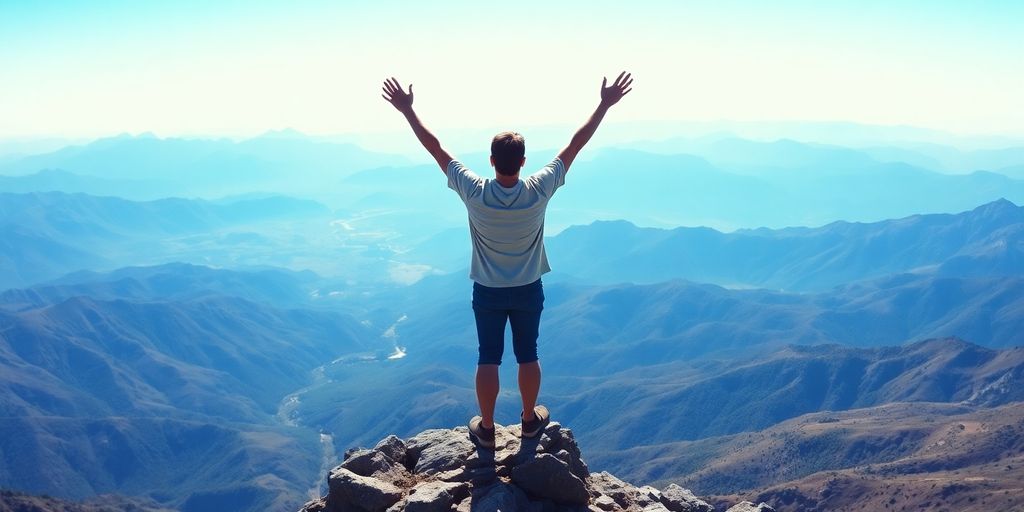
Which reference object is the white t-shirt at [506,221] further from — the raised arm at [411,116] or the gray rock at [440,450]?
the gray rock at [440,450]

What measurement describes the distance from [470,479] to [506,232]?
3.92 m

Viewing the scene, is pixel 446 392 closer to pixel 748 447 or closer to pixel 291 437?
pixel 291 437

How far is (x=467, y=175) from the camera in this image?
902 centimetres

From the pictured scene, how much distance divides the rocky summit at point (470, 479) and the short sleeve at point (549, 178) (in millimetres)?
3911

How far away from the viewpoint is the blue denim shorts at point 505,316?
31.7 feet

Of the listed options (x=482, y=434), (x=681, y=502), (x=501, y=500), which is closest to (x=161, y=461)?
(x=681, y=502)

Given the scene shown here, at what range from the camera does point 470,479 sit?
10688 millimetres

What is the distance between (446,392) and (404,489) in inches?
6418

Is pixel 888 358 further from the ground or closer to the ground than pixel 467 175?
closer to the ground

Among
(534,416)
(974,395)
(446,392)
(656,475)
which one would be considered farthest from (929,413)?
(534,416)

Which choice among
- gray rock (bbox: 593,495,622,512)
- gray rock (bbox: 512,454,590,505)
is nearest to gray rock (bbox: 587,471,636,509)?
gray rock (bbox: 593,495,622,512)

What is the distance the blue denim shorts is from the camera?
9656 millimetres

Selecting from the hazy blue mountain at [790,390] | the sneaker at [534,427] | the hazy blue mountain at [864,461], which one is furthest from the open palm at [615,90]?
the hazy blue mountain at [790,390]

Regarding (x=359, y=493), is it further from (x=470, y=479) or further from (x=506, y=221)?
(x=506, y=221)
